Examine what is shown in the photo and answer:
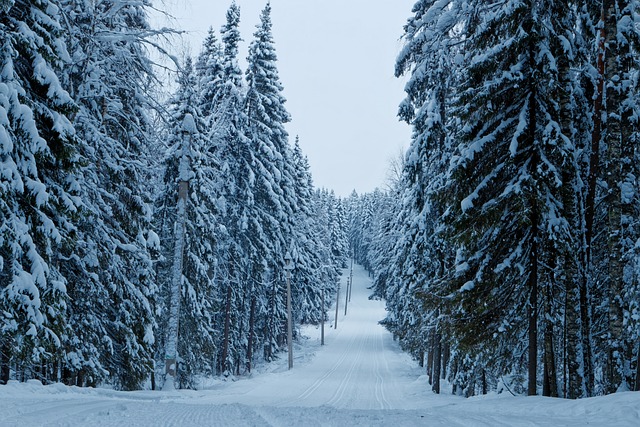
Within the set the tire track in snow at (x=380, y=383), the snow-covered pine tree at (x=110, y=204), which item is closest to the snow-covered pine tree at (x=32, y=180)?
the snow-covered pine tree at (x=110, y=204)

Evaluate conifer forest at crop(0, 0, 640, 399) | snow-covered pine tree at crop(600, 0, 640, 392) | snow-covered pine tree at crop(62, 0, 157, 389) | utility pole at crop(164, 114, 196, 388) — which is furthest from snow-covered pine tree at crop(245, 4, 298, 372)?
snow-covered pine tree at crop(600, 0, 640, 392)

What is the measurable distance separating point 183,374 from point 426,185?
1333cm

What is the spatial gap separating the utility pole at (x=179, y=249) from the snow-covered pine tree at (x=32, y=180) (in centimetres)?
788

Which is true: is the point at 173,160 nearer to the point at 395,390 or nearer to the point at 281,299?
the point at 395,390

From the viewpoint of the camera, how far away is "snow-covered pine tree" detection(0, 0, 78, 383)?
9.06m

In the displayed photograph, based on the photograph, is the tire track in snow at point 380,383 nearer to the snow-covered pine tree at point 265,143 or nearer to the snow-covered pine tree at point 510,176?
the snow-covered pine tree at point 510,176

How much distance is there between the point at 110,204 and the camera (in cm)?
1521

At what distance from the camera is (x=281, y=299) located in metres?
40.3

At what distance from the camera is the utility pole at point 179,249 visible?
60.6 feet

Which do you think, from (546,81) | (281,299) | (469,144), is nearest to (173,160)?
(469,144)

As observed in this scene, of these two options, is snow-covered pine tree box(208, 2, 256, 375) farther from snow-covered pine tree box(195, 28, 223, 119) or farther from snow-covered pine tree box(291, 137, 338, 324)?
snow-covered pine tree box(291, 137, 338, 324)

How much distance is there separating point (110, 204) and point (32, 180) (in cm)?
576

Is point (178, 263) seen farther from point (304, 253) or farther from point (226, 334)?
point (304, 253)

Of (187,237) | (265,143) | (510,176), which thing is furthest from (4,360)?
(265,143)
